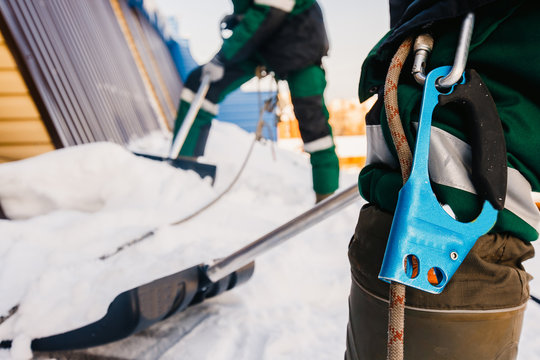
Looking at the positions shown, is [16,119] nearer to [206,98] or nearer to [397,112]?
[206,98]

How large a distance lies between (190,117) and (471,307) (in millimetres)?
2077

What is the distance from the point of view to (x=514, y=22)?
0.41 meters

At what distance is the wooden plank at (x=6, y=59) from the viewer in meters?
1.91

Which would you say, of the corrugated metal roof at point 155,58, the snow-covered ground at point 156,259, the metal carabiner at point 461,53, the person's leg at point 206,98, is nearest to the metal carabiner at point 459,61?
the metal carabiner at point 461,53

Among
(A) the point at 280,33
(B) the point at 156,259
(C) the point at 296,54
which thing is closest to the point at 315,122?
(C) the point at 296,54

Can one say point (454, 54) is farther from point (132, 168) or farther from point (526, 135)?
point (132, 168)

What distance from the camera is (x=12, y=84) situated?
198 cm

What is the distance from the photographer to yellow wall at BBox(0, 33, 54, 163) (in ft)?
6.39

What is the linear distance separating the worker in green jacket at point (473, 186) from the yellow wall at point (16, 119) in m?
2.23

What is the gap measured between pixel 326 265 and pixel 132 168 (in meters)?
1.09

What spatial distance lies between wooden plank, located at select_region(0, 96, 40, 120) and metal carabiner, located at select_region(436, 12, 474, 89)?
2.32 m

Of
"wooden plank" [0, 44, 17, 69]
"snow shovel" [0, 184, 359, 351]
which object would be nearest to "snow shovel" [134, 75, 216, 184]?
"wooden plank" [0, 44, 17, 69]

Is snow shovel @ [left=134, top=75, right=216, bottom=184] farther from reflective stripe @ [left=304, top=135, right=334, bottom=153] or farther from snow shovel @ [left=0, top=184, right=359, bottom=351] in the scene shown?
snow shovel @ [left=0, top=184, right=359, bottom=351]

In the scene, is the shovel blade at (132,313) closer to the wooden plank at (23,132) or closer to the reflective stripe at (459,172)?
the reflective stripe at (459,172)
